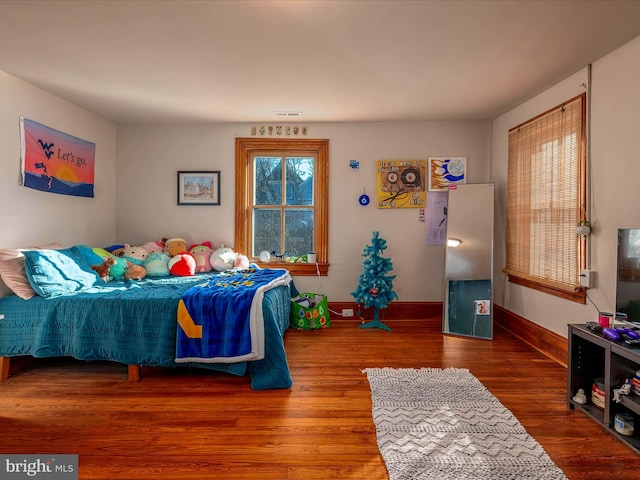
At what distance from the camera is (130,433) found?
2131mm

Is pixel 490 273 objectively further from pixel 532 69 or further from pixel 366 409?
pixel 366 409

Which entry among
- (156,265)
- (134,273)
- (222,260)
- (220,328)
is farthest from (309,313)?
(134,273)

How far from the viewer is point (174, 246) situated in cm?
439

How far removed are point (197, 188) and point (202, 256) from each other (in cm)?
90

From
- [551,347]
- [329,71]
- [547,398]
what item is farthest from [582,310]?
[329,71]

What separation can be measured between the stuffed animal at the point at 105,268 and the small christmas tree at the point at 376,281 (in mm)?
2583

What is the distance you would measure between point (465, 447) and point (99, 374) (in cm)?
273

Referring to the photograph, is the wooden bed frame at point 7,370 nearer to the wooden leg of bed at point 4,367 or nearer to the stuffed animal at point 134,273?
the wooden leg of bed at point 4,367

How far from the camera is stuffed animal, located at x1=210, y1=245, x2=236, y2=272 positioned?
170 inches

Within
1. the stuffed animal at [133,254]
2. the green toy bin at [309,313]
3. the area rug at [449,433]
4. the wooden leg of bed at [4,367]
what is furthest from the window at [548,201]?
the wooden leg of bed at [4,367]

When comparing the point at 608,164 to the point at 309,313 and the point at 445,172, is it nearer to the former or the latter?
the point at 445,172

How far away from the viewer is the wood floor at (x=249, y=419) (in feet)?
6.08

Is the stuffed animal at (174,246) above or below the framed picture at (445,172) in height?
below

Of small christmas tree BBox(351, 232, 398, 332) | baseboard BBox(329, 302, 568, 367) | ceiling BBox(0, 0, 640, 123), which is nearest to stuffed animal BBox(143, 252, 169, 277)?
ceiling BBox(0, 0, 640, 123)
